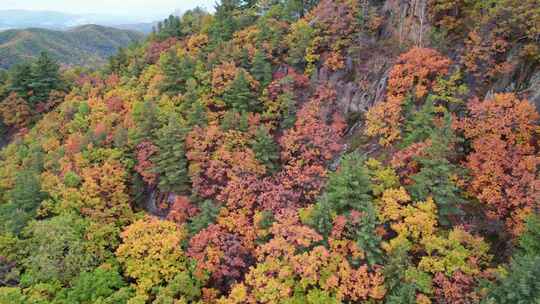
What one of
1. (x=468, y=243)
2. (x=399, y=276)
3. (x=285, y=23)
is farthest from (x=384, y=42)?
(x=399, y=276)

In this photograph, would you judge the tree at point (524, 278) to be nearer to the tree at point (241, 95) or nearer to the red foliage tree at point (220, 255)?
the red foliage tree at point (220, 255)

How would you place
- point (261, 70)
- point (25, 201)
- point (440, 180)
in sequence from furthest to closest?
point (261, 70) → point (25, 201) → point (440, 180)

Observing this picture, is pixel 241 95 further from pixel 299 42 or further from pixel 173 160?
pixel 173 160

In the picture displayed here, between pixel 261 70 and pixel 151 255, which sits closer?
pixel 151 255

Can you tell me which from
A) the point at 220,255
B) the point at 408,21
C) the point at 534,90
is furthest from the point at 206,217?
the point at 408,21

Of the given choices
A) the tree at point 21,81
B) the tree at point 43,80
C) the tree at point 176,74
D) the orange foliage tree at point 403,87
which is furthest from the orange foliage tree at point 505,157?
the tree at point 21,81
